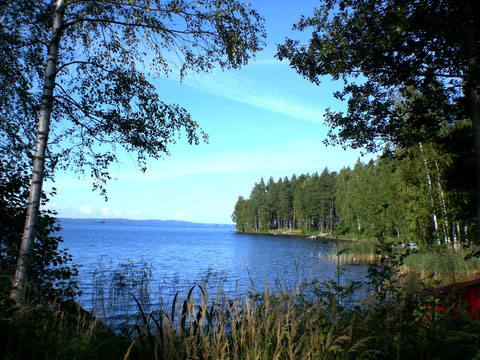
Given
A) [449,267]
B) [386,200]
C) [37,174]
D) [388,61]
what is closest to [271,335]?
[37,174]

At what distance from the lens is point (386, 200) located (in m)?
36.5

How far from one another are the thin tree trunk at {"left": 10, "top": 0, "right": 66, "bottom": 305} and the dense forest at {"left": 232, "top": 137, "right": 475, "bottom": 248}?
14.7 ft

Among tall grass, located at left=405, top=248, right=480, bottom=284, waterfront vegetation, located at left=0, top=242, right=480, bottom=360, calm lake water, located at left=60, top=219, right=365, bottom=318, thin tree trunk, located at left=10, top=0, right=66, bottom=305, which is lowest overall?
calm lake water, located at left=60, top=219, right=365, bottom=318

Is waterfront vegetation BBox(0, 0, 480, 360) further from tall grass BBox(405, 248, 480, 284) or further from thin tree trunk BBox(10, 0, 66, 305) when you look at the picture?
tall grass BBox(405, 248, 480, 284)

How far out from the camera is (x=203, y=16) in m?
6.30

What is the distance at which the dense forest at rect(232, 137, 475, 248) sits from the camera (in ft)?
41.5

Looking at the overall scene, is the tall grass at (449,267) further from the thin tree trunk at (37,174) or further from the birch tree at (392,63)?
the thin tree trunk at (37,174)

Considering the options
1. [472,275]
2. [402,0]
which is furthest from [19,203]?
[472,275]

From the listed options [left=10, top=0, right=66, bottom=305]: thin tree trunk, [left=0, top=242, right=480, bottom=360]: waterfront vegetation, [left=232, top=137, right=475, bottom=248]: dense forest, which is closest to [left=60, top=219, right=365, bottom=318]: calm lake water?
[left=0, top=242, right=480, bottom=360]: waterfront vegetation

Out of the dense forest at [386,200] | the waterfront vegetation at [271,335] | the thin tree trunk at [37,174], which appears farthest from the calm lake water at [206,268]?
the dense forest at [386,200]

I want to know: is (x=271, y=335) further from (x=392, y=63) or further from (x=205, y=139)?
(x=392, y=63)

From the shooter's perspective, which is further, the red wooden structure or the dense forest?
the dense forest

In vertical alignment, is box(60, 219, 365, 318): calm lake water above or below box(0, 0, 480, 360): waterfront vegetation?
below

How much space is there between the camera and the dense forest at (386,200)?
498 inches
